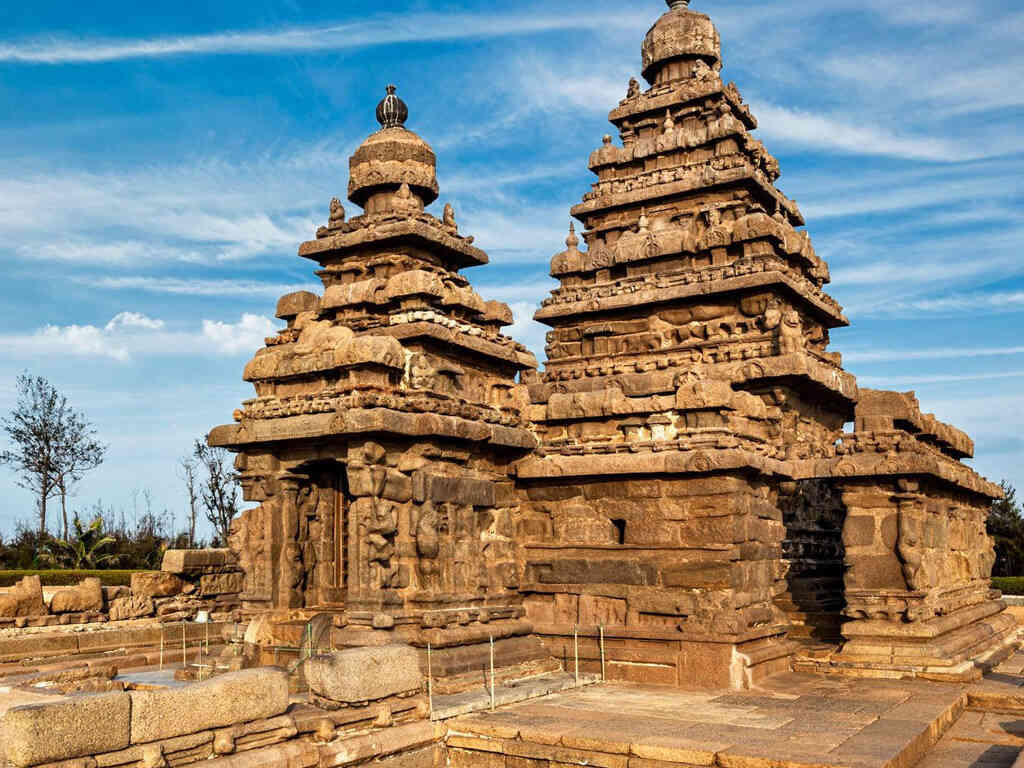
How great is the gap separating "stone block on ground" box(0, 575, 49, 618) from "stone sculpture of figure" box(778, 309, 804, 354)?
42.4 ft

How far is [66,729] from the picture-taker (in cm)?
672

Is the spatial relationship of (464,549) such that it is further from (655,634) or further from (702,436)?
(702,436)

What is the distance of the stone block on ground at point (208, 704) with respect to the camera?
284 inches

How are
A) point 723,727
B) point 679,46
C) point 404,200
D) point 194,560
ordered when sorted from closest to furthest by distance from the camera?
point 723,727 < point 404,200 < point 194,560 < point 679,46

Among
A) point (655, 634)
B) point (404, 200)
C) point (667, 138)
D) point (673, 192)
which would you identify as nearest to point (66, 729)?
point (655, 634)

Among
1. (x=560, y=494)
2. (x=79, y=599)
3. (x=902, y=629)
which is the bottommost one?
(x=902, y=629)

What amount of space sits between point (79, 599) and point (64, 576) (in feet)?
22.1

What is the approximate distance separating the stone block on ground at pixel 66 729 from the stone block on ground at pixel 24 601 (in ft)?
36.5

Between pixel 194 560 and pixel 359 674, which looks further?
pixel 194 560

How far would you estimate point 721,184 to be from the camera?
61.0 feet

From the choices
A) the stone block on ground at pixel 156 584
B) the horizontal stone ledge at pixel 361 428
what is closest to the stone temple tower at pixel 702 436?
the horizontal stone ledge at pixel 361 428

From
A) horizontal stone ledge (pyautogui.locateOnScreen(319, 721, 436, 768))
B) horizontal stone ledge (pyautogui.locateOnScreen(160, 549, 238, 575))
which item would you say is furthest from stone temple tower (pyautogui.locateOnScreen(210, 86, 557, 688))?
horizontal stone ledge (pyautogui.locateOnScreen(160, 549, 238, 575))

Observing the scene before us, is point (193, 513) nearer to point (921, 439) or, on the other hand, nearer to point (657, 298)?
point (657, 298)

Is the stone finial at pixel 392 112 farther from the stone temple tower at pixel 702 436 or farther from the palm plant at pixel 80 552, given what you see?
the palm plant at pixel 80 552
